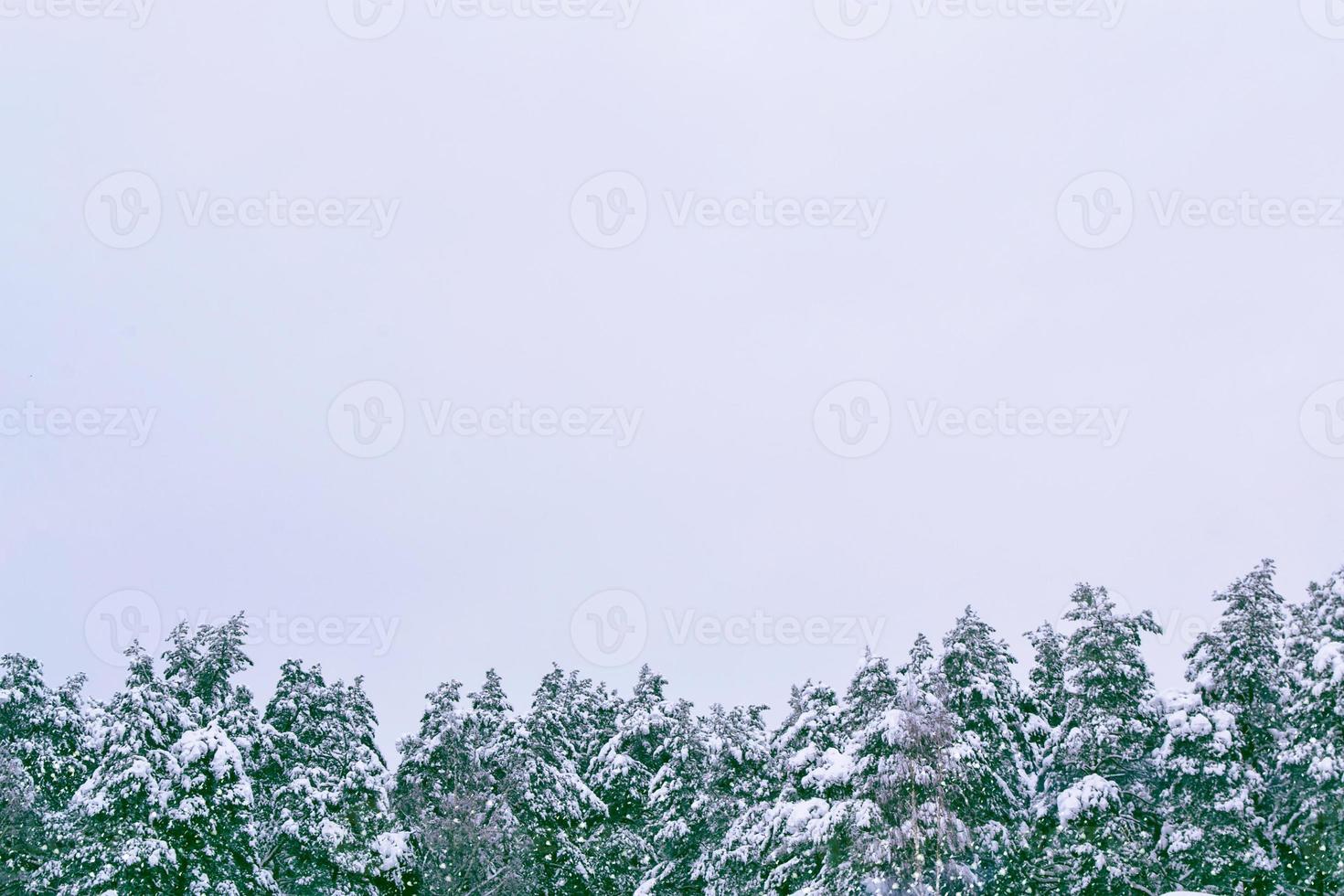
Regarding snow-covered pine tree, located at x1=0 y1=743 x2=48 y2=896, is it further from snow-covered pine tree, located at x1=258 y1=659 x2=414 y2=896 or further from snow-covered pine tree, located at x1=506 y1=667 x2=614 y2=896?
snow-covered pine tree, located at x1=506 y1=667 x2=614 y2=896

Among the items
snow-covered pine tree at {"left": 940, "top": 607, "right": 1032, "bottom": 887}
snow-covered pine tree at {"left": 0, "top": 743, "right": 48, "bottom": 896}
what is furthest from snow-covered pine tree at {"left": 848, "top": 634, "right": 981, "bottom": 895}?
snow-covered pine tree at {"left": 0, "top": 743, "right": 48, "bottom": 896}

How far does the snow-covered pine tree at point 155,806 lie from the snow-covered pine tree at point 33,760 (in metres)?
4.90

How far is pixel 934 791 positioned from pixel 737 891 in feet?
45.8

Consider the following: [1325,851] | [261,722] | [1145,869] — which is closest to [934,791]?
[1145,869]

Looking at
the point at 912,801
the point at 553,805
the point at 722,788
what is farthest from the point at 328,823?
the point at 912,801

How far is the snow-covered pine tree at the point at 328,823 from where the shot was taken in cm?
3884

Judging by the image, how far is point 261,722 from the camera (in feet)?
140

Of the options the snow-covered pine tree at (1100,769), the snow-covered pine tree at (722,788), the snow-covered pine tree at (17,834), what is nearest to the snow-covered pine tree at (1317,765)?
the snow-covered pine tree at (1100,769)

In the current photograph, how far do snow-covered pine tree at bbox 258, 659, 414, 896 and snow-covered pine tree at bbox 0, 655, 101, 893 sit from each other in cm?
713

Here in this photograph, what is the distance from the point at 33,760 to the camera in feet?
147

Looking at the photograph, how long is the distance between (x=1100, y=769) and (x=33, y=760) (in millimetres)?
41075

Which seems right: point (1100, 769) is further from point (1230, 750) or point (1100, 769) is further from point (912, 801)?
point (912, 801)

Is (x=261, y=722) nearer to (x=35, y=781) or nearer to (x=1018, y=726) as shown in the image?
(x=35, y=781)

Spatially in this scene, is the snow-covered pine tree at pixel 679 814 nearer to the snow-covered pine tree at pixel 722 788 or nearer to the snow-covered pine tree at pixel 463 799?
the snow-covered pine tree at pixel 722 788
